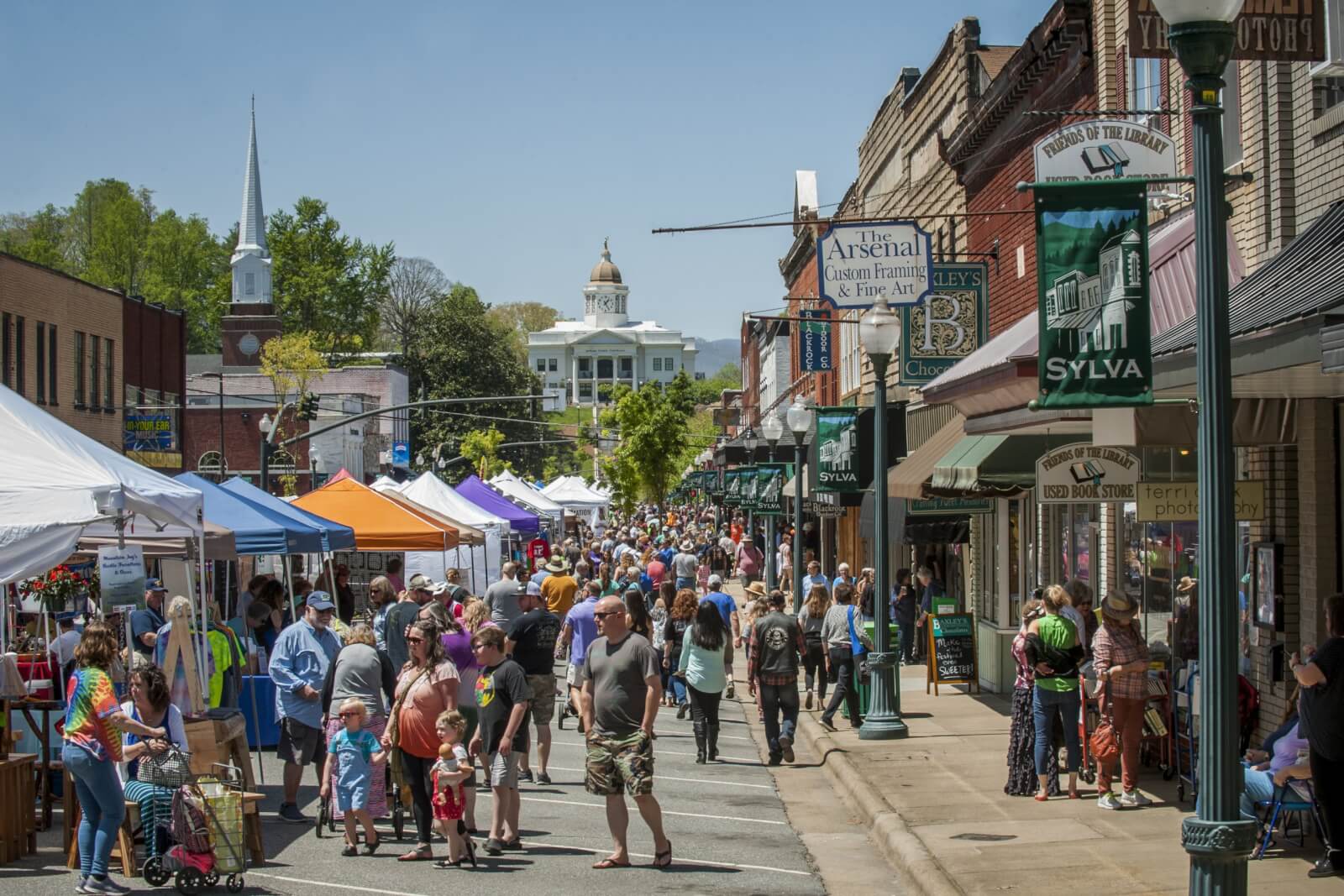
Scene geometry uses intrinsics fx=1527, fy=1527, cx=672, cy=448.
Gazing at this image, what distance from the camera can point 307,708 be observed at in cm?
1211

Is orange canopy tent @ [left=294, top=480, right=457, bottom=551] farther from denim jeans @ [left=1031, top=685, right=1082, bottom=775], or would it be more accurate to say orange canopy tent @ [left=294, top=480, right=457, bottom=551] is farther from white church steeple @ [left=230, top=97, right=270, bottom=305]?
white church steeple @ [left=230, top=97, right=270, bottom=305]

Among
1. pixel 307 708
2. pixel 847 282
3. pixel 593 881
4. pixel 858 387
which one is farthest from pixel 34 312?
pixel 593 881

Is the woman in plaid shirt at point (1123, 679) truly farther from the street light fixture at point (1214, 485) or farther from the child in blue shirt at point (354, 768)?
the child in blue shirt at point (354, 768)

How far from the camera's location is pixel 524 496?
141 feet

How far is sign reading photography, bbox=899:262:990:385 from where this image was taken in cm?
2250

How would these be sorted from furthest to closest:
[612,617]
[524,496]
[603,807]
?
[524,496] < [603,807] < [612,617]

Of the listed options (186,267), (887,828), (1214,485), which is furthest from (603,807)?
(186,267)

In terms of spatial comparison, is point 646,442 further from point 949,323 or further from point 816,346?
point 949,323

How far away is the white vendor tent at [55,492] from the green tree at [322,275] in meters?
80.3

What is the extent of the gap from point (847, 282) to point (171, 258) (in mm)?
91360

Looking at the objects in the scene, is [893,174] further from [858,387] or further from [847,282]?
[847,282]

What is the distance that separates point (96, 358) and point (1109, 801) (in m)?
35.9

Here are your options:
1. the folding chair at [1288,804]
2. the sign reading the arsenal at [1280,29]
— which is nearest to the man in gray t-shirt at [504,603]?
the folding chair at [1288,804]

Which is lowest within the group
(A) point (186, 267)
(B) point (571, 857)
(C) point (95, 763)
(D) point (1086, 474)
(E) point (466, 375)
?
(B) point (571, 857)
